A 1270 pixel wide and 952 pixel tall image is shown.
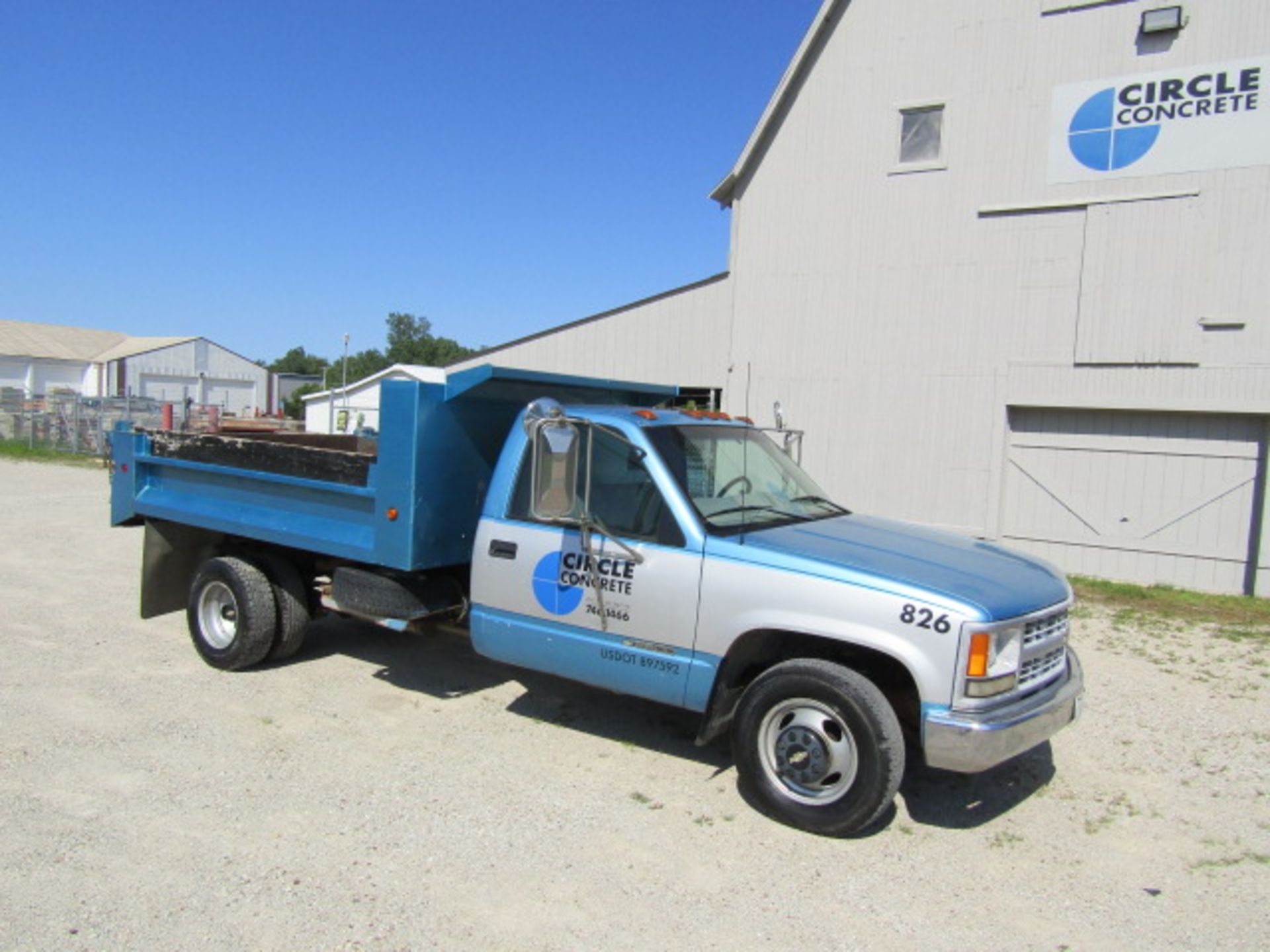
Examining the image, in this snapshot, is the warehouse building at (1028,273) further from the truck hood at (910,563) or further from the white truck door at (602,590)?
the white truck door at (602,590)

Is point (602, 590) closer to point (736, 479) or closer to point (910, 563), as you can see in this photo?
point (736, 479)

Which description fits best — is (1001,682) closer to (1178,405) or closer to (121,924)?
(121,924)

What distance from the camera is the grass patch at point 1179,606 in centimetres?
916

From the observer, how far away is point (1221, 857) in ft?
13.9

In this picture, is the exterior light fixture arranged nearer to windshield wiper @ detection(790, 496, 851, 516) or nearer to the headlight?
windshield wiper @ detection(790, 496, 851, 516)

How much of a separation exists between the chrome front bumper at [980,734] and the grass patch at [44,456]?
935 inches

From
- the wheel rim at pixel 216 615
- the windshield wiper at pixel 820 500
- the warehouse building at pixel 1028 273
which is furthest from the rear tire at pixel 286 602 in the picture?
the warehouse building at pixel 1028 273

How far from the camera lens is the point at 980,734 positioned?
3840 millimetres

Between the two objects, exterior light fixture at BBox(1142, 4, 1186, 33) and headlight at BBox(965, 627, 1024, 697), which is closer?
headlight at BBox(965, 627, 1024, 697)

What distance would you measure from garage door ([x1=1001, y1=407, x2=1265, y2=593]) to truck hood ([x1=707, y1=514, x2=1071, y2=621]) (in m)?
7.19

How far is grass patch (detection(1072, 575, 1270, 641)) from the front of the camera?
9156mm

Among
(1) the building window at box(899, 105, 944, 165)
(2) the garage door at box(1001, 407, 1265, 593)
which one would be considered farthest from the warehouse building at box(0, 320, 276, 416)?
(2) the garage door at box(1001, 407, 1265, 593)

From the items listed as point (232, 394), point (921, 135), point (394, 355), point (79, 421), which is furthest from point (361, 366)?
point (921, 135)

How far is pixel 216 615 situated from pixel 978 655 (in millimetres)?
5304
